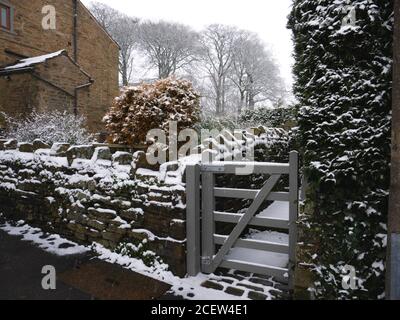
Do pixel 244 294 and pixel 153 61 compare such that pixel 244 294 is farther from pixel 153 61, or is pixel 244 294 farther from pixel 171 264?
pixel 153 61

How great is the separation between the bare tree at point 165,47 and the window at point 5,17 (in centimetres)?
1890

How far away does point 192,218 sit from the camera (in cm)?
334

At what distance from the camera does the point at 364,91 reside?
231 cm

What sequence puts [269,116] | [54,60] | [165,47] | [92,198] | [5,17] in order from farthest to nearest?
1. [165,47]
2. [269,116]
3. [5,17]
4. [54,60]
5. [92,198]

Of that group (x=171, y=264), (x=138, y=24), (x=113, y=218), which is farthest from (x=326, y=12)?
(x=138, y=24)

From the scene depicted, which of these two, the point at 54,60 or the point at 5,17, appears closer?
the point at 54,60

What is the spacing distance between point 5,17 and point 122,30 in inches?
767

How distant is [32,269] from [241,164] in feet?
9.42

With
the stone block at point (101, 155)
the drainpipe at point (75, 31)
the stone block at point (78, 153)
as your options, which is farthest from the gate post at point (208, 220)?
the drainpipe at point (75, 31)

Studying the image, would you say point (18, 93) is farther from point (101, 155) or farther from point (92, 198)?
point (92, 198)

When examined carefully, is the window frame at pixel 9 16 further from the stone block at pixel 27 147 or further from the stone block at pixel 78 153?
the stone block at pixel 78 153

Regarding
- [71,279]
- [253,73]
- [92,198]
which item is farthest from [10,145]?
[253,73]

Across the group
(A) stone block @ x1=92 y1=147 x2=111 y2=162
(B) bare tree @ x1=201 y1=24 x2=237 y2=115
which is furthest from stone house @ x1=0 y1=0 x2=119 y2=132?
(B) bare tree @ x1=201 y1=24 x2=237 y2=115

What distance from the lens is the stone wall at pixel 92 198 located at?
3471mm
